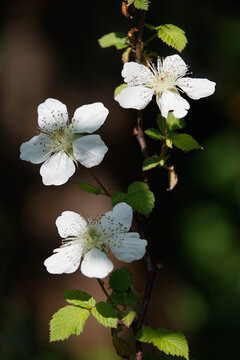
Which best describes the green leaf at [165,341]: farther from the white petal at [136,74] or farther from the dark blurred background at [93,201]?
the dark blurred background at [93,201]

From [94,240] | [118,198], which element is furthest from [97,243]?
[118,198]

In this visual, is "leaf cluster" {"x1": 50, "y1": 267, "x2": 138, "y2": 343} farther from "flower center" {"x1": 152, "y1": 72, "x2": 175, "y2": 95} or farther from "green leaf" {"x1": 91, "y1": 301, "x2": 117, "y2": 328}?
"flower center" {"x1": 152, "y1": 72, "x2": 175, "y2": 95}

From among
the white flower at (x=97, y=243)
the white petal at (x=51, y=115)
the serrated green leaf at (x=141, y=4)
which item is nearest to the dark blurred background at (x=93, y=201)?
the white petal at (x=51, y=115)

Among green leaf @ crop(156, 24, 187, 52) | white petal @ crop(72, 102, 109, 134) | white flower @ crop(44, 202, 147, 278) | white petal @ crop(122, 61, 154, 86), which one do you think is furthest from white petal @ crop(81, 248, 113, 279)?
green leaf @ crop(156, 24, 187, 52)

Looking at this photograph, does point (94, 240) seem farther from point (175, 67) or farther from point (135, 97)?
point (175, 67)

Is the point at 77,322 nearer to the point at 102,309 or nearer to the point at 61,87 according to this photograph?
the point at 102,309

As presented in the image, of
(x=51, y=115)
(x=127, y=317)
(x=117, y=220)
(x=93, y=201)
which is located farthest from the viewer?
(x=93, y=201)
